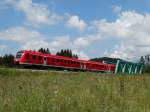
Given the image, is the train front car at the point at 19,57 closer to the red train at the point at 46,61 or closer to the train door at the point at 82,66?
the red train at the point at 46,61

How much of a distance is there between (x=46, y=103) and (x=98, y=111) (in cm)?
103

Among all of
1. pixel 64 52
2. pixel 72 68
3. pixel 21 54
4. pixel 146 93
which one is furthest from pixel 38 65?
pixel 64 52

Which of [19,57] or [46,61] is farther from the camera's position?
[46,61]

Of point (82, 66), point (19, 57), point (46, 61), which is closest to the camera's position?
point (19, 57)

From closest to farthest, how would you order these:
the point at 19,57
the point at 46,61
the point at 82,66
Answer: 1. the point at 19,57
2. the point at 46,61
3. the point at 82,66

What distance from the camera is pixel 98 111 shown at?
24.3 ft

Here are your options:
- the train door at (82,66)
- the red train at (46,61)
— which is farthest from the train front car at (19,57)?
the train door at (82,66)

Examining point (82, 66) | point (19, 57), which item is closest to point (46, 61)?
point (19, 57)

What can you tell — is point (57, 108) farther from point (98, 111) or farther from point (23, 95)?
point (23, 95)

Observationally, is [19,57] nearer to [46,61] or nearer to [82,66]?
[46,61]

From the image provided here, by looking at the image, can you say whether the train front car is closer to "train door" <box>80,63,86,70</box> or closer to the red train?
the red train

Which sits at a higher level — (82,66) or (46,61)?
(46,61)

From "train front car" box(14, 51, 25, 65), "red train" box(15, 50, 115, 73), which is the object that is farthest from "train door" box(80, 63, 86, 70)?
"train front car" box(14, 51, 25, 65)

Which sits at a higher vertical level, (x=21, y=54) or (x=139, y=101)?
(x=21, y=54)
